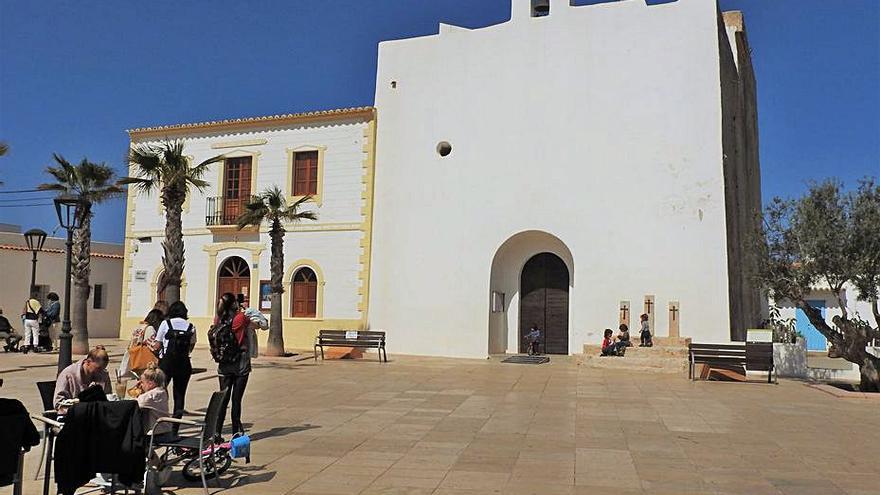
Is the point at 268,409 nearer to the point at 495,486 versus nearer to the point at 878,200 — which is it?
the point at 495,486

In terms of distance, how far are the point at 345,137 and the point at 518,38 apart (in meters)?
5.63

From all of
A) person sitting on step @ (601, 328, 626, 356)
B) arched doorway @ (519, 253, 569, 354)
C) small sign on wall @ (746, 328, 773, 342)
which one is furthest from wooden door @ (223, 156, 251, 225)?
small sign on wall @ (746, 328, 773, 342)

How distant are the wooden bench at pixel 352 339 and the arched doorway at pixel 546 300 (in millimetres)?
4399

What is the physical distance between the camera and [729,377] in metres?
14.7

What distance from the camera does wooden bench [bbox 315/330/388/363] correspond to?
1791 cm

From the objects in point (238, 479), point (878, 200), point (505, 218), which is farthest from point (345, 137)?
point (238, 479)

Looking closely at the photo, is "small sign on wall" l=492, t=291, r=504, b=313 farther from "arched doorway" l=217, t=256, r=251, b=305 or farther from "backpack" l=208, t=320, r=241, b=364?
"backpack" l=208, t=320, r=241, b=364

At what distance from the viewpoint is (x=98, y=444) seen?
5.14m

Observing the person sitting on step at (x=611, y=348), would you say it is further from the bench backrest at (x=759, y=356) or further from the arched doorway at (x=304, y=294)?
→ the arched doorway at (x=304, y=294)

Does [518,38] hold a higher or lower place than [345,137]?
higher

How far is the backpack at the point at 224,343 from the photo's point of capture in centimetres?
748

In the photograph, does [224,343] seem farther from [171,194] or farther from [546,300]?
[546,300]

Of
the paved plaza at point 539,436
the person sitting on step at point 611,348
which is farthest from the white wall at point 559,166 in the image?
the paved plaza at point 539,436

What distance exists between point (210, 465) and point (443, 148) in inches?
607
